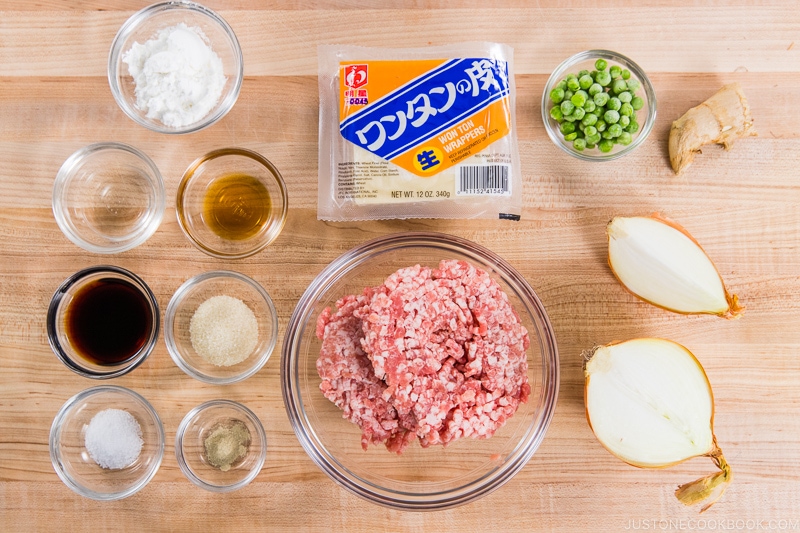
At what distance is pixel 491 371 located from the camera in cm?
142

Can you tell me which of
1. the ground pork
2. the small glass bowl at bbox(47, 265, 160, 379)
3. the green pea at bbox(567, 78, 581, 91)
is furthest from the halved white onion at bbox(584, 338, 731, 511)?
the small glass bowl at bbox(47, 265, 160, 379)

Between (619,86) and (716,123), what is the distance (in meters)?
Answer: 0.32

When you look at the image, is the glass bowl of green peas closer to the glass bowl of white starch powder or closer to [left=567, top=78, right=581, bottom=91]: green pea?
[left=567, top=78, right=581, bottom=91]: green pea

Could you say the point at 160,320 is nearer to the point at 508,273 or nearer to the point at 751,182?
the point at 508,273

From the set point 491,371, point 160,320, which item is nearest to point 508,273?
point 491,371

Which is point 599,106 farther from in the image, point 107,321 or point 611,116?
→ point 107,321

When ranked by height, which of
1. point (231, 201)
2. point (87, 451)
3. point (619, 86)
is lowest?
point (87, 451)

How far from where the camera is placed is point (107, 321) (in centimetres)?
170

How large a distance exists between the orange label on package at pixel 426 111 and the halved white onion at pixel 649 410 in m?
0.72

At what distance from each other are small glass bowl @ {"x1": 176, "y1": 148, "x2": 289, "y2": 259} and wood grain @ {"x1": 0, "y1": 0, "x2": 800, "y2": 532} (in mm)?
47

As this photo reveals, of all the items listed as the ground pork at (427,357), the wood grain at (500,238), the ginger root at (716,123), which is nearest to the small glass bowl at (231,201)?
the wood grain at (500,238)

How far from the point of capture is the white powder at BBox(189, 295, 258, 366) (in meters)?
1.63

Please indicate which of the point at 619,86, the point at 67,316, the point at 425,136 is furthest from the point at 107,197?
the point at 619,86

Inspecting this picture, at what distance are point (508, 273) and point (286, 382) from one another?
2.25 feet
